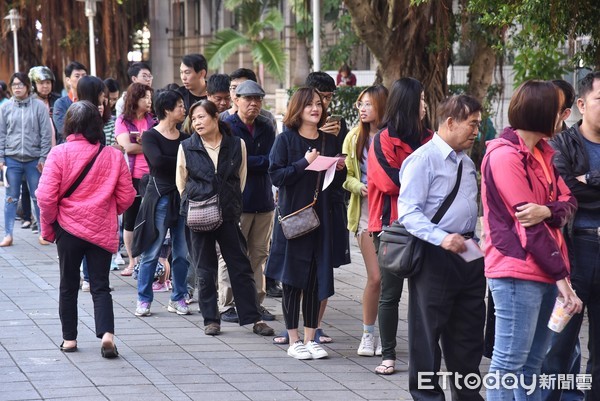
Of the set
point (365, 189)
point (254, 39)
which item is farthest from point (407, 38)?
point (254, 39)

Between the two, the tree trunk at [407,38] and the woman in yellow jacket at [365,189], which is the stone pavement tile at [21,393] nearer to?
the woman in yellow jacket at [365,189]

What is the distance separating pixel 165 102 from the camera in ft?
28.3

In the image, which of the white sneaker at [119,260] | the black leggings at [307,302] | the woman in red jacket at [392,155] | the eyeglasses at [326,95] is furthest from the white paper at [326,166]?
the white sneaker at [119,260]

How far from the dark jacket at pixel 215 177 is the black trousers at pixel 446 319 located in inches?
102

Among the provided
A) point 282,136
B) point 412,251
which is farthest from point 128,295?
point 412,251

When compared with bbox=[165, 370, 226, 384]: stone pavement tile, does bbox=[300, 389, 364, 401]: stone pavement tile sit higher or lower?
higher

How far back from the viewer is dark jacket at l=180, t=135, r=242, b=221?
26.0 ft

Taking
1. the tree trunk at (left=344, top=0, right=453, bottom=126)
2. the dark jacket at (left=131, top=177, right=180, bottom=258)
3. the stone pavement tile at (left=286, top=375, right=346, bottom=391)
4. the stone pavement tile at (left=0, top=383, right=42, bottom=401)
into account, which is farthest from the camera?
the tree trunk at (left=344, top=0, right=453, bottom=126)

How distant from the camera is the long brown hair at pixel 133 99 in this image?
9812mm

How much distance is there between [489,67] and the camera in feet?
50.3

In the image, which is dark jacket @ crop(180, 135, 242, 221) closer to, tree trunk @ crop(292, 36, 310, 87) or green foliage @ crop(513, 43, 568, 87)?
green foliage @ crop(513, 43, 568, 87)

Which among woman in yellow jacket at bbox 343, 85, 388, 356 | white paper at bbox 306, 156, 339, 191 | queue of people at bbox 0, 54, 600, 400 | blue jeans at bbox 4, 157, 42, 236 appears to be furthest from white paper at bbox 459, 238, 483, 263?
blue jeans at bbox 4, 157, 42, 236

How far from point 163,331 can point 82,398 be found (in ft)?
6.45

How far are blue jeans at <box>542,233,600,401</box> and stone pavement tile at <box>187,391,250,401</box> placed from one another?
182 centimetres
